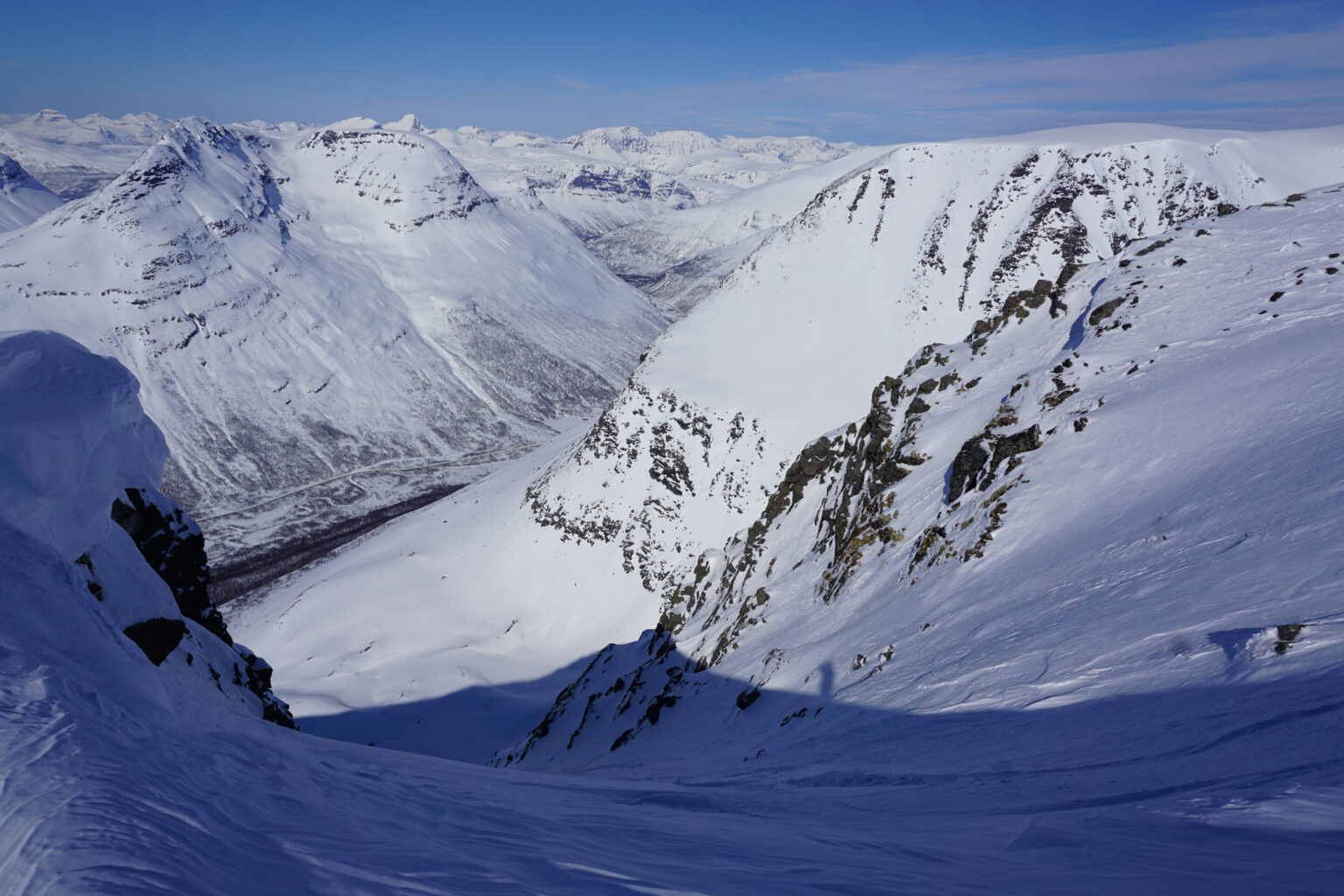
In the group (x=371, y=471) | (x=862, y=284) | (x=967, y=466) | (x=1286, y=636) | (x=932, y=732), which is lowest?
(x=371, y=471)

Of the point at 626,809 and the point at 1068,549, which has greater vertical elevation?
the point at 1068,549

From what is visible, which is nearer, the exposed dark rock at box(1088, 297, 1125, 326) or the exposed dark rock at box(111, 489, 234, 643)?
the exposed dark rock at box(111, 489, 234, 643)

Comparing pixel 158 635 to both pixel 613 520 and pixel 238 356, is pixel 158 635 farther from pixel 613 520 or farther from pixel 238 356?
pixel 238 356

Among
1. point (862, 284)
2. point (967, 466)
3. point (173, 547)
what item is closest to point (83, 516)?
point (173, 547)

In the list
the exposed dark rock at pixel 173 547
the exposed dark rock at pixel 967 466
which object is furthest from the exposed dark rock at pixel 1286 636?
the exposed dark rock at pixel 173 547

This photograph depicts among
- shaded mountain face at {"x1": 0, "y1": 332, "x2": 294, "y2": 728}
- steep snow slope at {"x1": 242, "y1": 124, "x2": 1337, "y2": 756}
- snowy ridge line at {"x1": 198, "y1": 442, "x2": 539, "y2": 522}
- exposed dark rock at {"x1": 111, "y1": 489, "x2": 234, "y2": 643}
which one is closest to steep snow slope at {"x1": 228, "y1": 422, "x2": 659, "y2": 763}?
steep snow slope at {"x1": 242, "y1": 124, "x2": 1337, "y2": 756}

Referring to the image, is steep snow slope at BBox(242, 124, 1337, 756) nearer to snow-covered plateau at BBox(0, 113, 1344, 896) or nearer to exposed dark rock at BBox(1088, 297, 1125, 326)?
snow-covered plateau at BBox(0, 113, 1344, 896)

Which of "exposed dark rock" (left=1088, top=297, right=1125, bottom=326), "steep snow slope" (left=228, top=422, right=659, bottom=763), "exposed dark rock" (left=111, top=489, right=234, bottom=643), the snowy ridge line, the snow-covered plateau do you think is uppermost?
"exposed dark rock" (left=1088, top=297, right=1125, bottom=326)

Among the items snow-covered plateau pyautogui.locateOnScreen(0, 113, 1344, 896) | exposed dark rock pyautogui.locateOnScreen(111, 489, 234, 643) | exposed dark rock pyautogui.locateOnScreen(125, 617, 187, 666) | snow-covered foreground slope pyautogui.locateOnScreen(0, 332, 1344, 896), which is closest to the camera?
snow-covered foreground slope pyautogui.locateOnScreen(0, 332, 1344, 896)
